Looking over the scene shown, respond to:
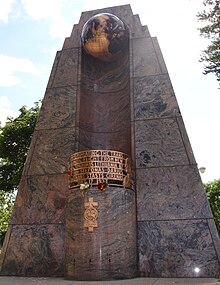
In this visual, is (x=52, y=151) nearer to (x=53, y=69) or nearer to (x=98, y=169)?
(x=98, y=169)

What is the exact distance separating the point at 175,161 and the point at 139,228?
251 centimetres

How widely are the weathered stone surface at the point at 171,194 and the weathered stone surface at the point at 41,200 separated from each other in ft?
8.74

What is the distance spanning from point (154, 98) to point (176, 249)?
538cm

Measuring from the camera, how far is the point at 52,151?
11.2 m

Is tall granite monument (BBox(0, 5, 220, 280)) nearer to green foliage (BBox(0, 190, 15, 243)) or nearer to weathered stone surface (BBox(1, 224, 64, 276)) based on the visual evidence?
weathered stone surface (BBox(1, 224, 64, 276))

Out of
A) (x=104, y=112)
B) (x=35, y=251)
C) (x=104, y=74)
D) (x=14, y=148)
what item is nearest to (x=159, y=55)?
(x=104, y=74)

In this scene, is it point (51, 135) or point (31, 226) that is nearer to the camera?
point (31, 226)

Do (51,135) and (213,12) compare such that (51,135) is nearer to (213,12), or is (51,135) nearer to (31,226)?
(31,226)

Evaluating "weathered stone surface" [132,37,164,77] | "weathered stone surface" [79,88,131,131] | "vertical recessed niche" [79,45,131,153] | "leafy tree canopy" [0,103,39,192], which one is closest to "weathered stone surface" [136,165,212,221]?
"vertical recessed niche" [79,45,131,153]

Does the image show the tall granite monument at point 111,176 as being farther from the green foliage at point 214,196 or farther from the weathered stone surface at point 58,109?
the green foliage at point 214,196

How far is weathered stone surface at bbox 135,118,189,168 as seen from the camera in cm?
1005

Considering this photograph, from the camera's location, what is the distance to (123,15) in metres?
13.6

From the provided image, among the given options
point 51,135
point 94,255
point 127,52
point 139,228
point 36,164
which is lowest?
point 94,255

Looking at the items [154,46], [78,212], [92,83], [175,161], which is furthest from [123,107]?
[78,212]
